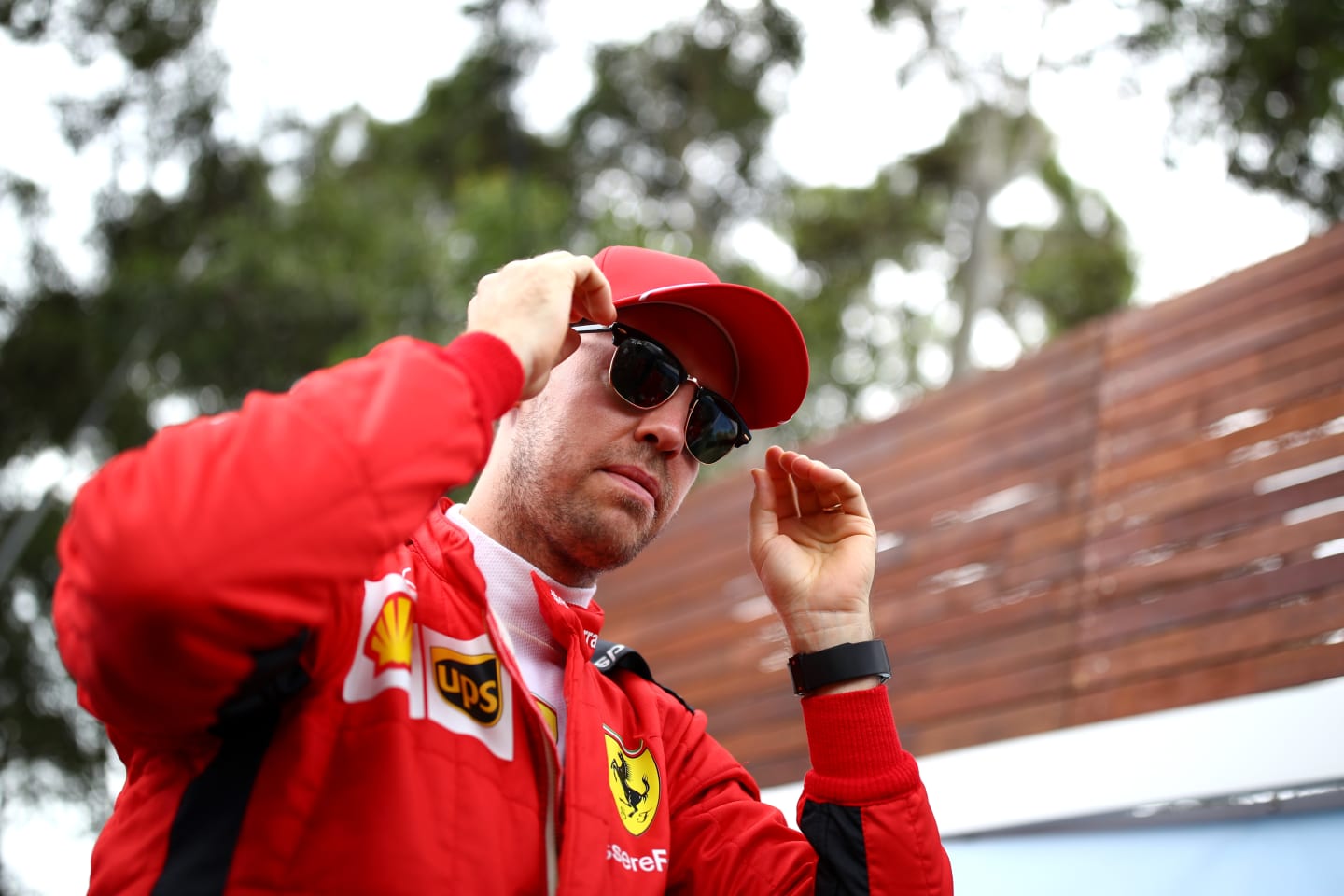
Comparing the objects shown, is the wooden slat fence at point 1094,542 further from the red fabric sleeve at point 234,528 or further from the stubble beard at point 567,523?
the red fabric sleeve at point 234,528

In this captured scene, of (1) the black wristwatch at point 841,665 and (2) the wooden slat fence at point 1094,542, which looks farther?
(2) the wooden slat fence at point 1094,542

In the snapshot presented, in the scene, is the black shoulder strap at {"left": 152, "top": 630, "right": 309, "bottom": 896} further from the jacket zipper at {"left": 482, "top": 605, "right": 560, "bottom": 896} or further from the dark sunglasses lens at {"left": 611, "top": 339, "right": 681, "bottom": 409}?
the dark sunglasses lens at {"left": 611, "top": 339, "right": 681, "bottom": 409}

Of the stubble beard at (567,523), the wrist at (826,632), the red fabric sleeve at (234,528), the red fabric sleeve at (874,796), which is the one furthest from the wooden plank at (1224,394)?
the red fabric sleeve at (234,528)

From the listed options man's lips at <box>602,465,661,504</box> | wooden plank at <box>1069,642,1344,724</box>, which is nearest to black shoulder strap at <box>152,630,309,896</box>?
man's lips at <box>602,465,661,504</box>

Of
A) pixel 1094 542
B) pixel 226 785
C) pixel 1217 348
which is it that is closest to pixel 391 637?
pixel 226 785

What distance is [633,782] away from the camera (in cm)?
167

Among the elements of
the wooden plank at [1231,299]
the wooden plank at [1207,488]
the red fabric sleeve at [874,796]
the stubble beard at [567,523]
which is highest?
the wooden plank at [1231,299]

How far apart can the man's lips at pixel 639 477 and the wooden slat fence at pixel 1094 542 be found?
1928 millimetres

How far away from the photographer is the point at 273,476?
100cm

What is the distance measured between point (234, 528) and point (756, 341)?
109 centimetres

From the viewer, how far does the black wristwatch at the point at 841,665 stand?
1666 millimetres

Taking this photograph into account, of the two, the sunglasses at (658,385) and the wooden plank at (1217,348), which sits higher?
the wooden plank at (1217,348)

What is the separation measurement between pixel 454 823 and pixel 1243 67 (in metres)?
9.89

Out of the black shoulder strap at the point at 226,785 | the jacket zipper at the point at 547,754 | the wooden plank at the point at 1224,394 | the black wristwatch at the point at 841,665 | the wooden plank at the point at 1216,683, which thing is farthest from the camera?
the wooden plank at the point at 1224,394
